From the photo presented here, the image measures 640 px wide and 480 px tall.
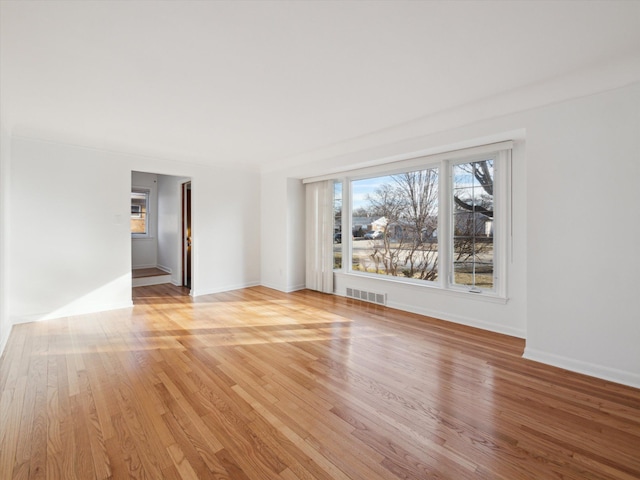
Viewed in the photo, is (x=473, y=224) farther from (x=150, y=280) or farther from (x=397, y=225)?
(x=150, y=280)

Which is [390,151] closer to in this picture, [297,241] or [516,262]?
[516,262]

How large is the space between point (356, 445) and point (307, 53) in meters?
2.67

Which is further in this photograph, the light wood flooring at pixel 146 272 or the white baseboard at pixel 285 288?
the light wood flooring at pixel 146 272

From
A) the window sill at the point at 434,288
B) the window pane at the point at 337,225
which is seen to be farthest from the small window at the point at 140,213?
the window sill at the point at 434,288

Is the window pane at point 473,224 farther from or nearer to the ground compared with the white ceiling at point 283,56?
nearer to the ground

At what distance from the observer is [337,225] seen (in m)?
5.49

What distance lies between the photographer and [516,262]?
11.0 feet

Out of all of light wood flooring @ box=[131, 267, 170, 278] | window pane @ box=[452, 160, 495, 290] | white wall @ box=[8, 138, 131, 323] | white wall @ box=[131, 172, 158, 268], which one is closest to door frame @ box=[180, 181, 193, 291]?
light wood flooring @ box=[131, 267, 170, 278]

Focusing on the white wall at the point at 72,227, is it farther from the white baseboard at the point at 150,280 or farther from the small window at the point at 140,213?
the small window at the point at 140,213

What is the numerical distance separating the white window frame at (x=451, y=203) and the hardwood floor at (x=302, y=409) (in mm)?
681

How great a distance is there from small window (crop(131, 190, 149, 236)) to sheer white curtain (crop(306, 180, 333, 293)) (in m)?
4.70

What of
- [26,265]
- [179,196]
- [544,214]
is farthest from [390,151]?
[26,265]

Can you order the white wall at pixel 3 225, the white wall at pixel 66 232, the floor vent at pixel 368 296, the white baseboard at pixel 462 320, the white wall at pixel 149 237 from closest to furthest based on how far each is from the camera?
1. the white wall at pixel 3 225
2. the white baseboard at pixel 462 320
3. the white wall at pixel 66 232
4. the floor vent at pixel 368 296
5. the white wall at pixel 149 237

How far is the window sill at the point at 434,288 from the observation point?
351 cm
